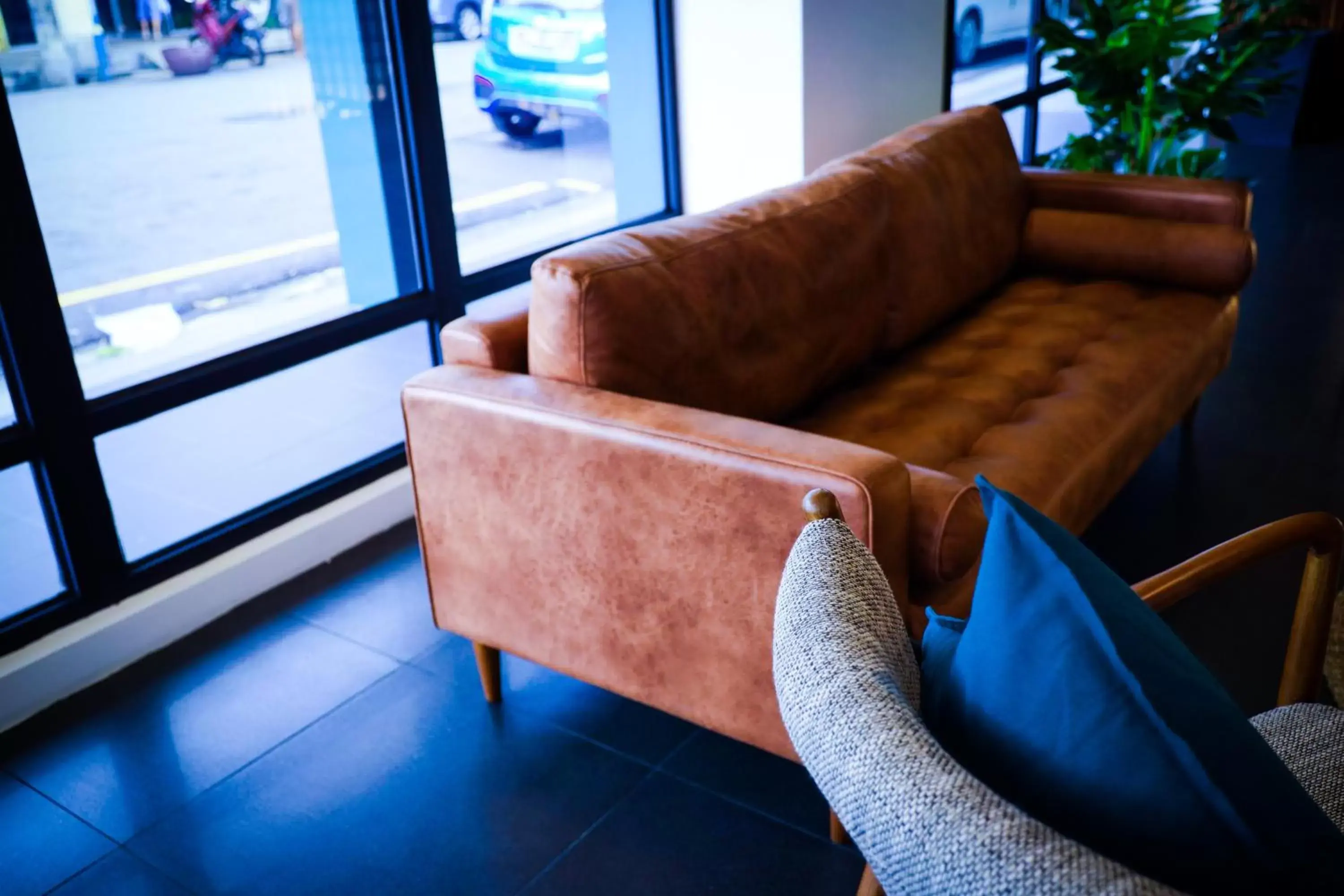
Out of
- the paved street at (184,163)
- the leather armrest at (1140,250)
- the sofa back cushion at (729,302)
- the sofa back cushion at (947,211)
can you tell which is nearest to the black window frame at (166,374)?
the paved street at (184,163)

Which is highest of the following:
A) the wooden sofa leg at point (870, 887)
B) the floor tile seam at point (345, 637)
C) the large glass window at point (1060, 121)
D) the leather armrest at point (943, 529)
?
the leather armrest at point (943, 529)

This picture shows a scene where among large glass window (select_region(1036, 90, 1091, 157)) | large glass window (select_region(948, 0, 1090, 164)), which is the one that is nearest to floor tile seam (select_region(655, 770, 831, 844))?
large glass window (select_region(948, 0, 1090, 164))

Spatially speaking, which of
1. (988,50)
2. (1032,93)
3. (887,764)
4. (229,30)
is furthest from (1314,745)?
(1032,93)

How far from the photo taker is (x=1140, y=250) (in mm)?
3078

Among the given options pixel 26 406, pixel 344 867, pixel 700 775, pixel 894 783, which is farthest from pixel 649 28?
pixel 894 783

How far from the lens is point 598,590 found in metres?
1.89

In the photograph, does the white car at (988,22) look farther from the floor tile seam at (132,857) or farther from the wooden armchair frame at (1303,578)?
the floor tile seam at (132,857)

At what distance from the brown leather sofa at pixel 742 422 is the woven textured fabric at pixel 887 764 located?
0.60 metres

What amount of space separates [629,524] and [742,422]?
241mm

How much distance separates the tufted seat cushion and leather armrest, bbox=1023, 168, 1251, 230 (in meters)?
0.23

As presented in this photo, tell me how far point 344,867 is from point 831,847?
30.6 inches

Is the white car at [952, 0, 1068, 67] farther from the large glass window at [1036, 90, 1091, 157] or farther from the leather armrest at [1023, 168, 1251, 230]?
the leather armrest at [1023, 168, 1251, 230]

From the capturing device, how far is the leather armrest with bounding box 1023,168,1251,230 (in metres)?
3.07

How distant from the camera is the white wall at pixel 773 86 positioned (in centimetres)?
352
